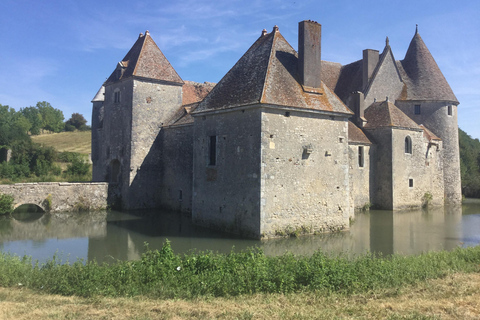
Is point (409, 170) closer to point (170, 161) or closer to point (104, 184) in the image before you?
point (170, 161)

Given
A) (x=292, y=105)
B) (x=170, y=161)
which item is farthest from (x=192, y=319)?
(x=170, y=161)

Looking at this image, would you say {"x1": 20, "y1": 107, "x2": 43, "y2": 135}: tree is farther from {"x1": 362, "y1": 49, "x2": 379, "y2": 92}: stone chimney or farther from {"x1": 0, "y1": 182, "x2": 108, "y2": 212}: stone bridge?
{"x1": 362, "y1": 49, "x2": 379, "y2": 92}: stone chimney

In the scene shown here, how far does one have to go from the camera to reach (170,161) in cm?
2308

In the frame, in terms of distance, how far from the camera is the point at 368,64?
26547 mm

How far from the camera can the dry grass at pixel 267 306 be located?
607cm

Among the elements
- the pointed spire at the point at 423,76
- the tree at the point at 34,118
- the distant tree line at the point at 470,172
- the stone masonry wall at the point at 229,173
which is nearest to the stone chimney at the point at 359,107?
the pointed spire at the point at 423,76

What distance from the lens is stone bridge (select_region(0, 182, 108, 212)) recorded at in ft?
66.0

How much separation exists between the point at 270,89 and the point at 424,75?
720 inches

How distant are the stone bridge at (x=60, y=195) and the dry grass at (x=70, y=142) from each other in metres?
28.6

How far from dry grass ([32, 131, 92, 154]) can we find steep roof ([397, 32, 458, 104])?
3732cm

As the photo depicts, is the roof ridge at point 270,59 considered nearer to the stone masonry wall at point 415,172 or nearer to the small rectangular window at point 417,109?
the stone masonry wall at point 415,172

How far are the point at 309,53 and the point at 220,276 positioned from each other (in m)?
10.7

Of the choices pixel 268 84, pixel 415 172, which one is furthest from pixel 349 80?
pixel 268 84

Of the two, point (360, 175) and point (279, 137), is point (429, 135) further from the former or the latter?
point (279, 137)
